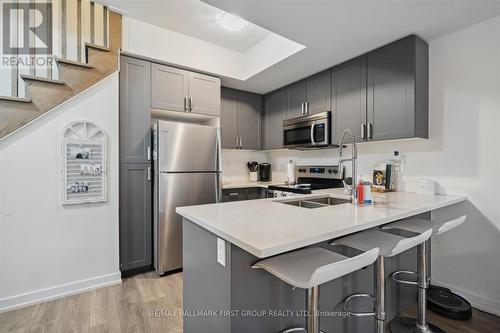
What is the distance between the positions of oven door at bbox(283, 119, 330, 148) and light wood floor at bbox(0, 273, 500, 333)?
1.80 meters

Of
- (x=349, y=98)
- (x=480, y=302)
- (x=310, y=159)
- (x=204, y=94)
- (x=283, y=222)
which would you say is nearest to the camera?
(x=283, y=222)

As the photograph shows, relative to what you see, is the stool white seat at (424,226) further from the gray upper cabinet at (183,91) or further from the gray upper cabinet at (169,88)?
the gray upper cabinet at (169,88)

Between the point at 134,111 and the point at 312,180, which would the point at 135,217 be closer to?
the point at 134,111

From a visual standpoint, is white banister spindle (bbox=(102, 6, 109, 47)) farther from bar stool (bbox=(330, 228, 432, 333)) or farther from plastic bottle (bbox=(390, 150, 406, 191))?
plastic bottle (bbox=(390, 150, 406, 191))

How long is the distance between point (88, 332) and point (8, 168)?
1.47m

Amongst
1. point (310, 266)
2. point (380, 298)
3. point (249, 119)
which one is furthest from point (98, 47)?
point (380, 298)

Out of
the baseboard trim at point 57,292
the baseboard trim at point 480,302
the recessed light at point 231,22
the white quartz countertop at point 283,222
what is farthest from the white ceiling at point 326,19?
the baseboard trim at point 57,292

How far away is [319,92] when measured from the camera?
287 cm

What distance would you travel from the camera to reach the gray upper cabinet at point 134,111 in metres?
2.48

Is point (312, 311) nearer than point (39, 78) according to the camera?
Yes

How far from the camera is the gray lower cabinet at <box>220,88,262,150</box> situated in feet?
11.2

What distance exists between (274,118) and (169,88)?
61.7 inches

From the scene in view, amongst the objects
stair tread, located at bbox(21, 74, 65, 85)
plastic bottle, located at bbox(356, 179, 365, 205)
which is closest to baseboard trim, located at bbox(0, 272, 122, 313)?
stair tread, located at bbox(21, 74, 65, 85)

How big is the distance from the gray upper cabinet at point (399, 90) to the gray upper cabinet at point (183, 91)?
1.84 m
